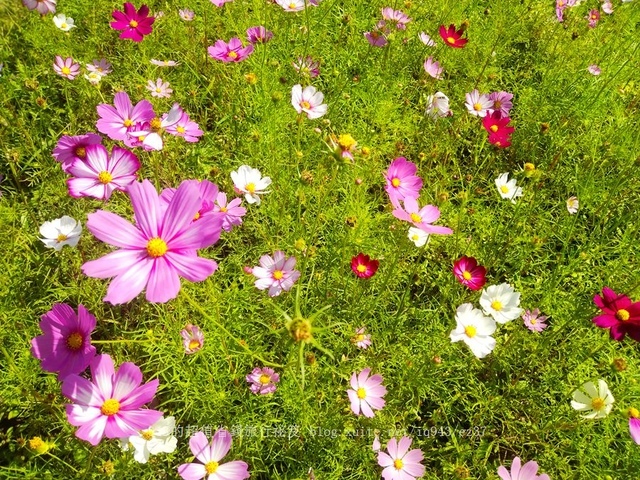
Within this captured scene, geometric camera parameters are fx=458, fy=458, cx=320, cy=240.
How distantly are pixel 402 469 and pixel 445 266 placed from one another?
2.23 ft

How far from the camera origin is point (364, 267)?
3.98ft

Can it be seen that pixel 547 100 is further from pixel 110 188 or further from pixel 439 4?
pixel 110 188

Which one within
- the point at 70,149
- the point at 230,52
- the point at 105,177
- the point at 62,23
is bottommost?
the point at 105,177

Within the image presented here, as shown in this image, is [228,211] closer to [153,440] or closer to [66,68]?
[153,440]

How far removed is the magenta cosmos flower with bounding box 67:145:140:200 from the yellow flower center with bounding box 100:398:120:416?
1.64ft

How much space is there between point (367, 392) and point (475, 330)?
31 cm

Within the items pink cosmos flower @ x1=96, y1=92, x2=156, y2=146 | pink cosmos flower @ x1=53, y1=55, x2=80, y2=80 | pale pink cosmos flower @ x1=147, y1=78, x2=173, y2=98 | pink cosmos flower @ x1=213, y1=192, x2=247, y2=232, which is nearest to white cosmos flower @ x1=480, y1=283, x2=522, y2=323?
pink cosmos flower @ x1=213, y1=192, x2=247, y2=232

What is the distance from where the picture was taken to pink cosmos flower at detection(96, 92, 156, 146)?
48.1 inches

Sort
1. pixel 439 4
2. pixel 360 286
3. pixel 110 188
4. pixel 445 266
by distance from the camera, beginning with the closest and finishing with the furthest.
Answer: pixel 110 188
pixel 360 286
pixel 445 266
pixel 439 4

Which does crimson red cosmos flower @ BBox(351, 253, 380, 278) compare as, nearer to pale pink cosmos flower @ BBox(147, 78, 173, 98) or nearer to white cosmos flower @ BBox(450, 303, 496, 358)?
white cosmos flower @ BBox(450, 303, 496, 358)

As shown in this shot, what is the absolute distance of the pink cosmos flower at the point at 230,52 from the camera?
1533mm

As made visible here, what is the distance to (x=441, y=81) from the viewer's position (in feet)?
6.61

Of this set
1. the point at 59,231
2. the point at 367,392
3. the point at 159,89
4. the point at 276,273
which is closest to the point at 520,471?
the point at 367,392

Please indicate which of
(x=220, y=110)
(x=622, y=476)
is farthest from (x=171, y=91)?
(x=622, y=476)
